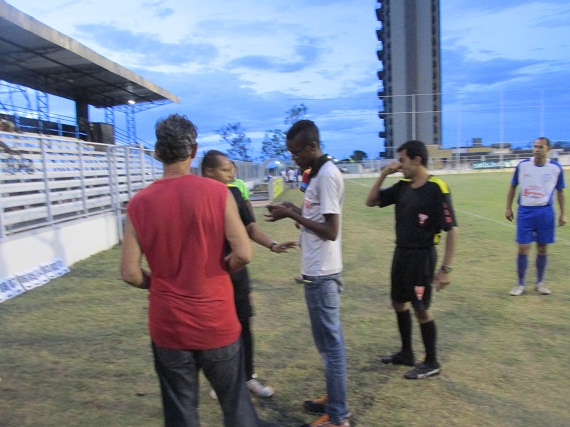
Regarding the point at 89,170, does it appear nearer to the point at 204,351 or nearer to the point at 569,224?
the point at 204,351

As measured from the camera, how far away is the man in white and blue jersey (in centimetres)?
587

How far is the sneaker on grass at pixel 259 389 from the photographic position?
3.50m

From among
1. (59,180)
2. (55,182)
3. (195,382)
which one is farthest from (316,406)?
(59,180)

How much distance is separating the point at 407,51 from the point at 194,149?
76.7 m

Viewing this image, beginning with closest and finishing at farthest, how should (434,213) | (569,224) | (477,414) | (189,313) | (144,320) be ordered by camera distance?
(189,313) < (477,414) < (434,213) < (144,320) < (569,224)

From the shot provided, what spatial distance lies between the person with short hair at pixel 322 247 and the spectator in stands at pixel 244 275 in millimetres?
363

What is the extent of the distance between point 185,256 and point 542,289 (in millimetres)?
5363

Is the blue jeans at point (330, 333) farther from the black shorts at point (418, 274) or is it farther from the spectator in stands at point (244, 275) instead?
the black shorts at point (418, 274)

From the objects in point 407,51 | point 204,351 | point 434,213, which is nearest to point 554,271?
point 434,213

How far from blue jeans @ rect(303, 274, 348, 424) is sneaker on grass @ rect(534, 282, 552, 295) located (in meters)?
4.02

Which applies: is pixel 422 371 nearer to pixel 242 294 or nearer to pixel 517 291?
pixel 242 294

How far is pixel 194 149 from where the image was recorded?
2166 millimetres

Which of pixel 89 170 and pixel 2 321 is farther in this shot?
pixel 89 170

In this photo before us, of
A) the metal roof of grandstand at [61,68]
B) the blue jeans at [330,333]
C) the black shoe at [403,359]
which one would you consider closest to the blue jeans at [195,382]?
the blue jeans at [330,333]
